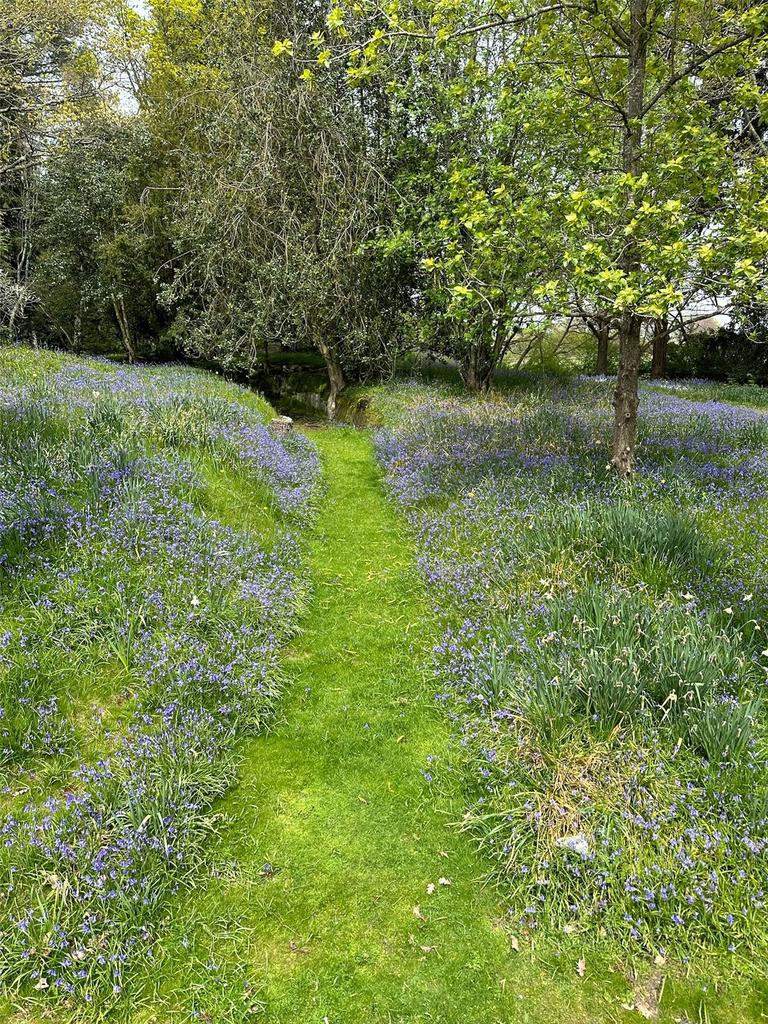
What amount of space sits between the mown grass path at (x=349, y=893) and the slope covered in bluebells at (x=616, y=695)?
0.28 m

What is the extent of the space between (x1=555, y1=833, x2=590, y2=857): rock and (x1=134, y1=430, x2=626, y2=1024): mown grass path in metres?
0.52

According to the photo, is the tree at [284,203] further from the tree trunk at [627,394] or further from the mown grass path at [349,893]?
the mown grass path at [349,893]

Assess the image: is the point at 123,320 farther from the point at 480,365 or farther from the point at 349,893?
the point at 349,893

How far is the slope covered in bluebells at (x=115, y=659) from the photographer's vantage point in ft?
10.1

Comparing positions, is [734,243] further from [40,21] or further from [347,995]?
[40,21]

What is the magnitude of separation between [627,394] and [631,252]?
181 centimetres

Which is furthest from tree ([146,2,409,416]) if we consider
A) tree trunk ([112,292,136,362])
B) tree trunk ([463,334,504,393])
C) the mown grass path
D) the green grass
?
the green grass

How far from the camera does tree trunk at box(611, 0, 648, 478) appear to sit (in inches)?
256

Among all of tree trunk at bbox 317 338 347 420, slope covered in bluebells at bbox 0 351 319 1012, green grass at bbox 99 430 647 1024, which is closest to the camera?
green grass at bbox 99 430 647 1024

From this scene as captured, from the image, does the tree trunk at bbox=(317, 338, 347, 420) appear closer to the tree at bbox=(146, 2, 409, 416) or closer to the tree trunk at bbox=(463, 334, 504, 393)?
the tree at bbox=(146, 2, 409, 416)

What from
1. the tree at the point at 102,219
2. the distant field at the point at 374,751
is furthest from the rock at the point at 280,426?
the tree at the point at 102,219

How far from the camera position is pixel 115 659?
15.3 feet

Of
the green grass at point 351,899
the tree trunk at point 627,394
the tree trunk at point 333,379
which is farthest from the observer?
the tree trunk at point 333,379

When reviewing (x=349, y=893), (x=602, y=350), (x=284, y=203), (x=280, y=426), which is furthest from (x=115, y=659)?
(x=602, y=350)
